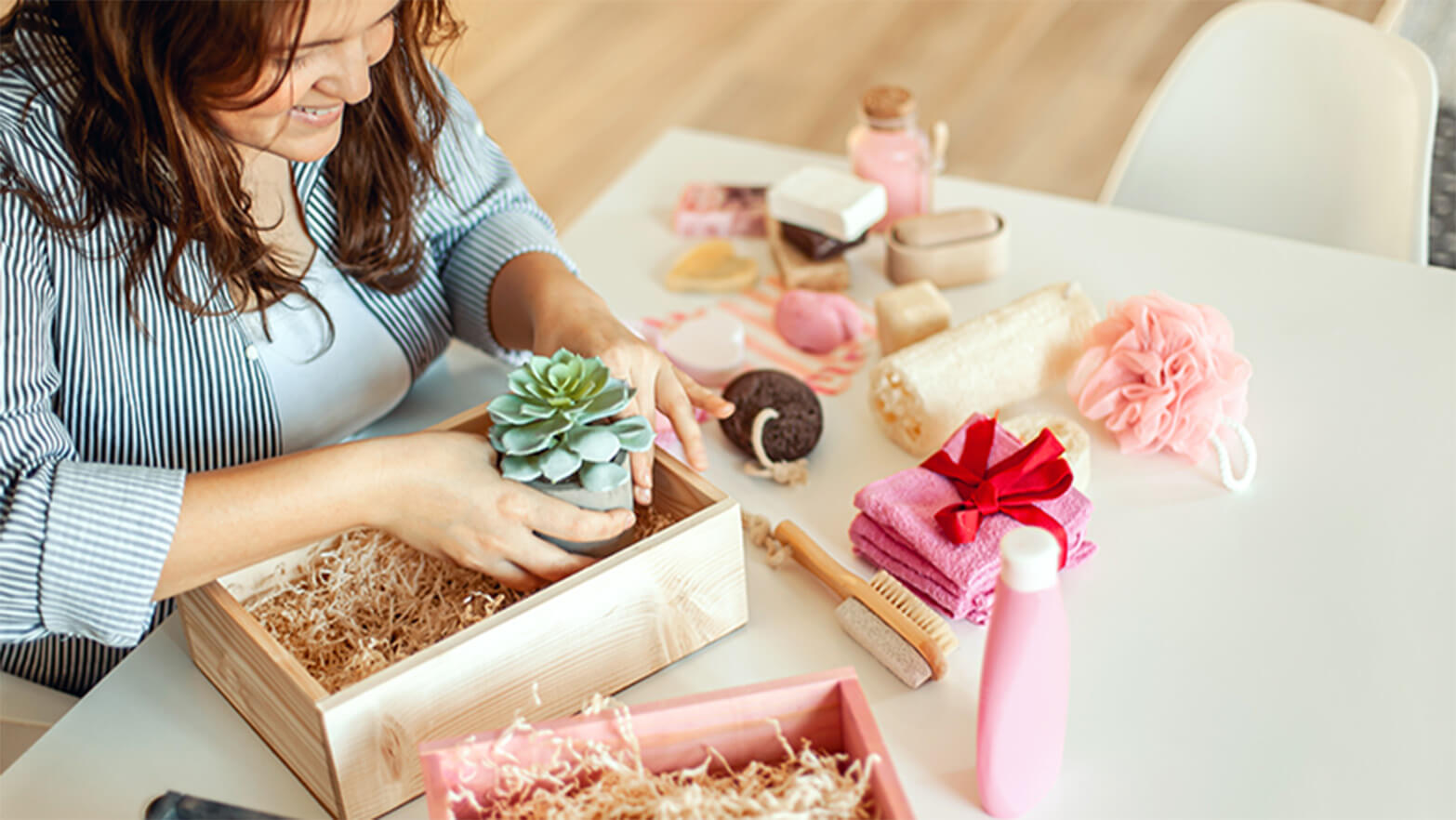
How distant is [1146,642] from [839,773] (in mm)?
333

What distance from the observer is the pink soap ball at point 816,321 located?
1.34m

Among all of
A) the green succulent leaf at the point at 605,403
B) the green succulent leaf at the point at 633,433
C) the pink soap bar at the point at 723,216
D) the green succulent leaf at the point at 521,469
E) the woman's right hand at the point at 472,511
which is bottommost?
the pink soap bar at the point at 723,216

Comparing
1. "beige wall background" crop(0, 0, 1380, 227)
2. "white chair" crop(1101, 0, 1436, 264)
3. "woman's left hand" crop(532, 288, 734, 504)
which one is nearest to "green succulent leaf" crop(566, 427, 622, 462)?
"woman's left hand" crop(532, 288, 734, 504)

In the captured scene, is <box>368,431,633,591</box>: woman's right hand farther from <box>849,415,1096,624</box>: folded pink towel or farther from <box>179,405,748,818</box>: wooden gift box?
<box>849,415,1096,624</box>: folded pink towel

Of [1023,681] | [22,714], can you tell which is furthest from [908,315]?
[22,714]

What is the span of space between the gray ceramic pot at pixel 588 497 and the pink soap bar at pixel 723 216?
0.64m

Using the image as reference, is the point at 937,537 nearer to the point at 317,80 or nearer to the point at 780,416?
the point at 780,416

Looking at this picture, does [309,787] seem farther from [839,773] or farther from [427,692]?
[839,773]

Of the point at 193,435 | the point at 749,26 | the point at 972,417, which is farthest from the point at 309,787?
the point at 749,26

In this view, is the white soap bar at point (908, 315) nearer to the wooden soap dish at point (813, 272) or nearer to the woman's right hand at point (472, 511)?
the wooden soap dish at point (813, 272)

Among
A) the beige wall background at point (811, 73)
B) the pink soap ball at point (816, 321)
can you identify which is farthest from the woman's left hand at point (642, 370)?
the beige wall background at point (811, 73)

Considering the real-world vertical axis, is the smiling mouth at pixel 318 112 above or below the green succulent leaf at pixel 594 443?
above

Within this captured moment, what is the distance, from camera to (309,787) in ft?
3.01

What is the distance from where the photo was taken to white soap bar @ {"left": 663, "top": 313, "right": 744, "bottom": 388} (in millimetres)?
1309
